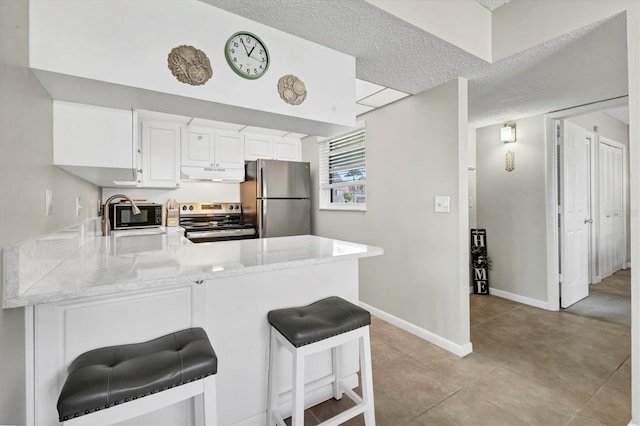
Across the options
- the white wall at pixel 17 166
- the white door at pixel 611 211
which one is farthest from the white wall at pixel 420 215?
the white door at pixel 611 211

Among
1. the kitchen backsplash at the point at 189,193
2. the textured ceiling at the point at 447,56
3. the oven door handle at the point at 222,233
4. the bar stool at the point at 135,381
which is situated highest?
the textured ceiling at the point at 447,56

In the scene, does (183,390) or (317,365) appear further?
(317,365)

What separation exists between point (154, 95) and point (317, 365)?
1.74m

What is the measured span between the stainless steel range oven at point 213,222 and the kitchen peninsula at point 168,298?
6.25 feet

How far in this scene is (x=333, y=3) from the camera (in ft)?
4.77

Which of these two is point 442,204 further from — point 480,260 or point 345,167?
point 480,260

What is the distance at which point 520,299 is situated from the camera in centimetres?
350

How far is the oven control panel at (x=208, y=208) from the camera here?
3975 millimetres

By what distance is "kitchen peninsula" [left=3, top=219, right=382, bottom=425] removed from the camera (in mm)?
946

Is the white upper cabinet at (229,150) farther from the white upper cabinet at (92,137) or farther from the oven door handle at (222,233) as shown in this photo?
the white upper cabinet at (92,137)

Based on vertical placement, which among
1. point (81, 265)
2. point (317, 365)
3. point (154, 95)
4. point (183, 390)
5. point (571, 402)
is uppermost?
point (154, 95)

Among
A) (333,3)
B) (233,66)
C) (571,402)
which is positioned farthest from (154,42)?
(571,402)

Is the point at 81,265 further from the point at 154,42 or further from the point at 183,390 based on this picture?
the point at 154,42

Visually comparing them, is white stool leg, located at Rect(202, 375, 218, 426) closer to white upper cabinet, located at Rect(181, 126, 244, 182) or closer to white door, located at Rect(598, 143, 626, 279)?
white upper cabinet, located at Rect(181, 126, 244, 182)
